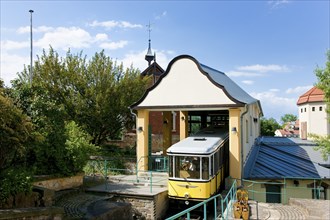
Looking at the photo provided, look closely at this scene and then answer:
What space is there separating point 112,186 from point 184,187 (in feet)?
15.5

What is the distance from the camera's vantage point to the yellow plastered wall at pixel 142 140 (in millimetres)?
18859

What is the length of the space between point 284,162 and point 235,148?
5531mm

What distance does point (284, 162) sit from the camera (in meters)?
20.2

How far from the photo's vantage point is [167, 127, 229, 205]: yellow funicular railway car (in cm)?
1386

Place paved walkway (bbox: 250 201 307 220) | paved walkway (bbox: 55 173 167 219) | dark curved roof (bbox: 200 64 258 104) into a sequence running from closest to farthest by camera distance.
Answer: paved walkway (bbox: 250 201 307 220)
paved walkway (bbox: 55 173 167 219)
dark curved roof (bbox: 200 64 258 104)

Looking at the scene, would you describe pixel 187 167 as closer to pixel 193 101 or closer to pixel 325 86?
pixel 193 101

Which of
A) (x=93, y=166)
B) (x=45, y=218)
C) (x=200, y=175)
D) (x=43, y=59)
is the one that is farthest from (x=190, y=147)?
(x=43, y=59)

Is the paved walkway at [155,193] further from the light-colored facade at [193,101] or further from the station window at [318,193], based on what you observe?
the station window at [318,193]

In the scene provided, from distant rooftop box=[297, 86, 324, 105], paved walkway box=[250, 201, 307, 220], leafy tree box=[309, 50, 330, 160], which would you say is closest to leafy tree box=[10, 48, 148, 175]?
paved walkway box=[250, 201, 307, 220]

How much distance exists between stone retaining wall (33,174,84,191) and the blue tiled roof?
8.93 metres

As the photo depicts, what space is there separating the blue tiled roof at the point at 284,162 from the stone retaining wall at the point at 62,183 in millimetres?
8926

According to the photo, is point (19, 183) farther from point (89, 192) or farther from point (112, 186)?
point (112, 186)

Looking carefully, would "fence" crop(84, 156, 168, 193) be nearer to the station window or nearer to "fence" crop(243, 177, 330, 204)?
"fence" crop(243, 177, 330, 204)

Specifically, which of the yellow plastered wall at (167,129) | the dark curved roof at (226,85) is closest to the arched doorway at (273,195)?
the dark curved roof at (226,85)
